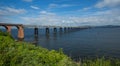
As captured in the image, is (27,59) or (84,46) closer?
(27,59)

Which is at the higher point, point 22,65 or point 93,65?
point 22,65

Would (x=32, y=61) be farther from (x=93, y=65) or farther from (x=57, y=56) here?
(x=93, y=65)

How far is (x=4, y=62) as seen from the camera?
8.05 meters

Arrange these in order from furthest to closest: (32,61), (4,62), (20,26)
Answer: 1. (20,26)
2. (32,61)
3. (4,62)

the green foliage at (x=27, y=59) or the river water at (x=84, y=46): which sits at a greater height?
the green foliage at (x=27, y=59)

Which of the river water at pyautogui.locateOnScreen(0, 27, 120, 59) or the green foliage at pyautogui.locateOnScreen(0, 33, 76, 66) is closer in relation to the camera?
the green foliage at pyautogui.locateOnScreen(0, 33, 76, 66)

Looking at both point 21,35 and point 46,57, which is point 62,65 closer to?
point 46,57

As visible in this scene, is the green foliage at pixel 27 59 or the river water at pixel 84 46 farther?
the river water at pixel 84 46

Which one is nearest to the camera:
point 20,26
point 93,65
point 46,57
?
point 46,57

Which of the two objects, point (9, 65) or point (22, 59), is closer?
point (9, 65)

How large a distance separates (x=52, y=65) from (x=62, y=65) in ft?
1.96

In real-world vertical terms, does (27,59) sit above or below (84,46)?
above

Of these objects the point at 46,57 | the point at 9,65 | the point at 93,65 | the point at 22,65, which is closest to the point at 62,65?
the point at 46,57

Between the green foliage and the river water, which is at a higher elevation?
the green foliage
